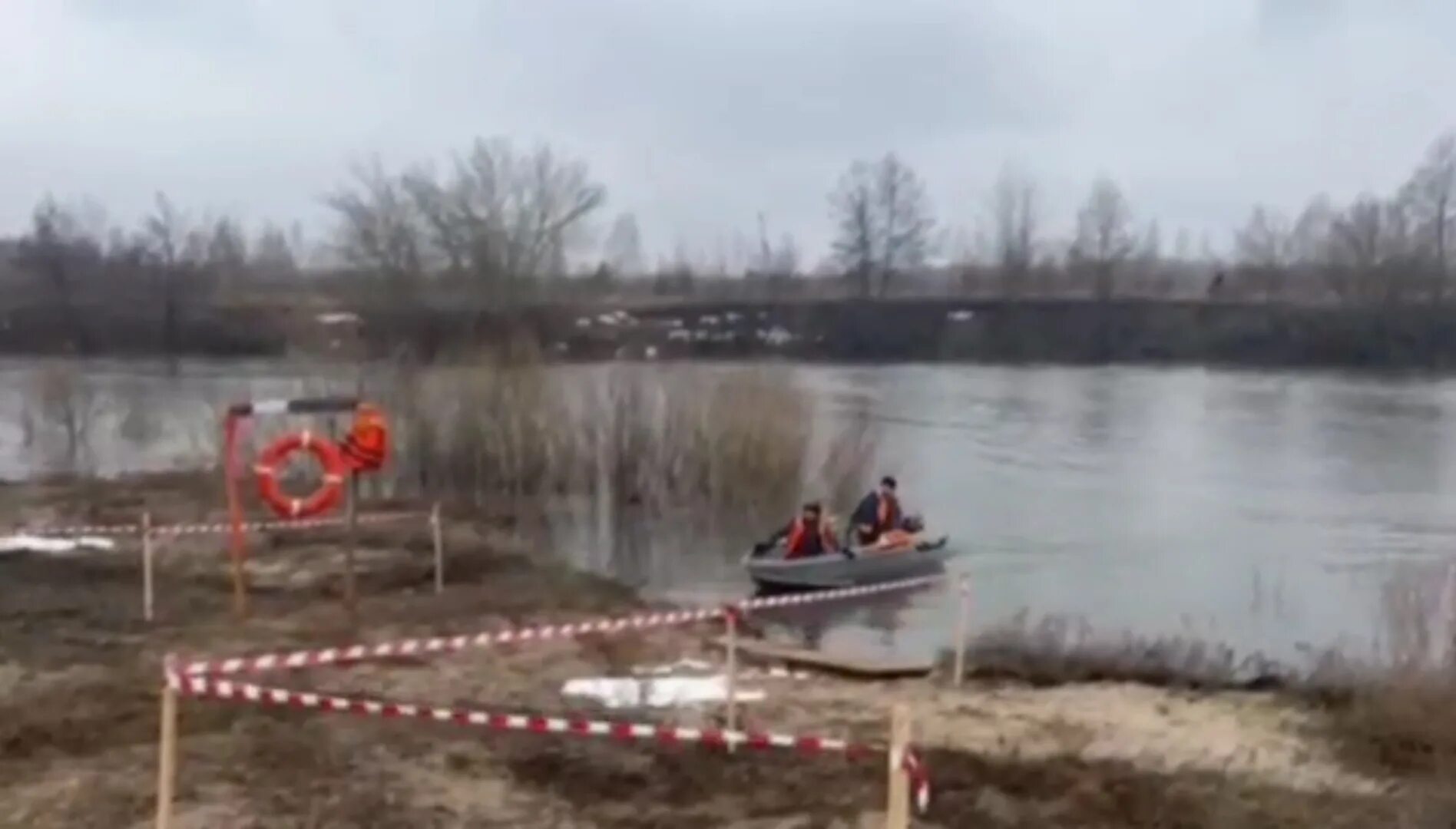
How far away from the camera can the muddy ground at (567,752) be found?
33.8 ft

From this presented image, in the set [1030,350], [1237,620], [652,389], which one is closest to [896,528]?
[1237,620]

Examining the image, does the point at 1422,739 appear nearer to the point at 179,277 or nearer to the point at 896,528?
the point at 896,528

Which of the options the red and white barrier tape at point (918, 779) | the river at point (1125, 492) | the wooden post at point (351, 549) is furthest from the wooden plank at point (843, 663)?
the river at point (1125, 492)

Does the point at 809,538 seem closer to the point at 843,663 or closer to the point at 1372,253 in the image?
the point at 843,663

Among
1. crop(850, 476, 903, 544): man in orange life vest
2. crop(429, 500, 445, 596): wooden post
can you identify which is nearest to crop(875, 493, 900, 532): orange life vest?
crop(850, 476, 903, 544): man in orange life vest

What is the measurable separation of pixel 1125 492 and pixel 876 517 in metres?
13.0

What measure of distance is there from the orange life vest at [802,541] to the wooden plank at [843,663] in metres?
6.70

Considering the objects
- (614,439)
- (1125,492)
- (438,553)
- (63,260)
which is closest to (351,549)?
(438,553)

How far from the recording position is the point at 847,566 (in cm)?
2373

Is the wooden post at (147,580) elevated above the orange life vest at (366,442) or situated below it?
below

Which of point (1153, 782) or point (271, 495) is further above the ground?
point (271, 495)

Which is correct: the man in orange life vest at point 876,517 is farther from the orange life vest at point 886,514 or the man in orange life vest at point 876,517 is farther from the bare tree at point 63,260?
the bare tree at point 63,260

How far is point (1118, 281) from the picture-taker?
4402 inches

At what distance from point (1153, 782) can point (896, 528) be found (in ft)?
46.0
